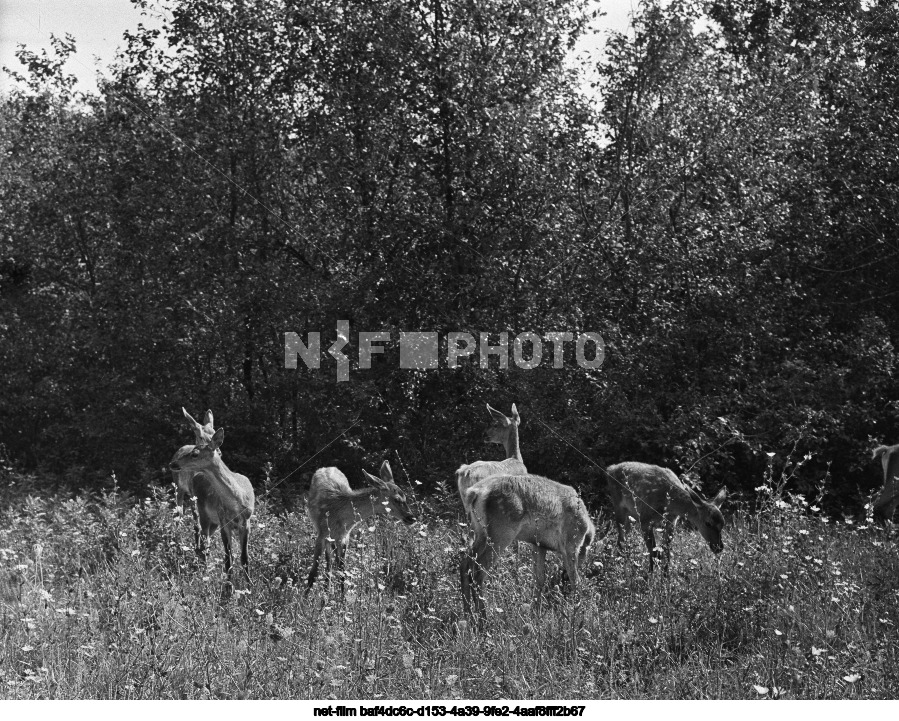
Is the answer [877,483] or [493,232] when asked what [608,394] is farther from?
[877,483]

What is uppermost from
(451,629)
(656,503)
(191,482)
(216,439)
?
(216,439)

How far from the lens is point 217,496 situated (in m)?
8.64

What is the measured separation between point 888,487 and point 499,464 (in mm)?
4043

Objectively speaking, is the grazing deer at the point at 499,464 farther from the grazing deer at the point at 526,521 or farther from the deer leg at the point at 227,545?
the deer leg at the point at 227,545

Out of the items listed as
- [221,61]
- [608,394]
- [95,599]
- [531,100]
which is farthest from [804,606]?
[221,61]

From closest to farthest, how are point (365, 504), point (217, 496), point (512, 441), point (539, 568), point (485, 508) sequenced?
point (485, 508) → point (539, 568) → point (365, 504) → point (217, 496) → point (512, 441)

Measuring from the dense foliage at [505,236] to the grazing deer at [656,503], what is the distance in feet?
8.45

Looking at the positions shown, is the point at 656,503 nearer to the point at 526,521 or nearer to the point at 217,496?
the point at 526,521

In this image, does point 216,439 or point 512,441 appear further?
point 512,441

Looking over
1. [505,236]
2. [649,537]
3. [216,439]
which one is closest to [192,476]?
[216,439]

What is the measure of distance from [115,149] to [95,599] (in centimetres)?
990

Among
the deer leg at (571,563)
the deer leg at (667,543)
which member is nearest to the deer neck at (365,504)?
the deer leg at (571,563)

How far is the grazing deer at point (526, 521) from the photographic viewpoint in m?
7.56

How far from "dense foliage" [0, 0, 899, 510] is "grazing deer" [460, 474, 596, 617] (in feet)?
14.7
